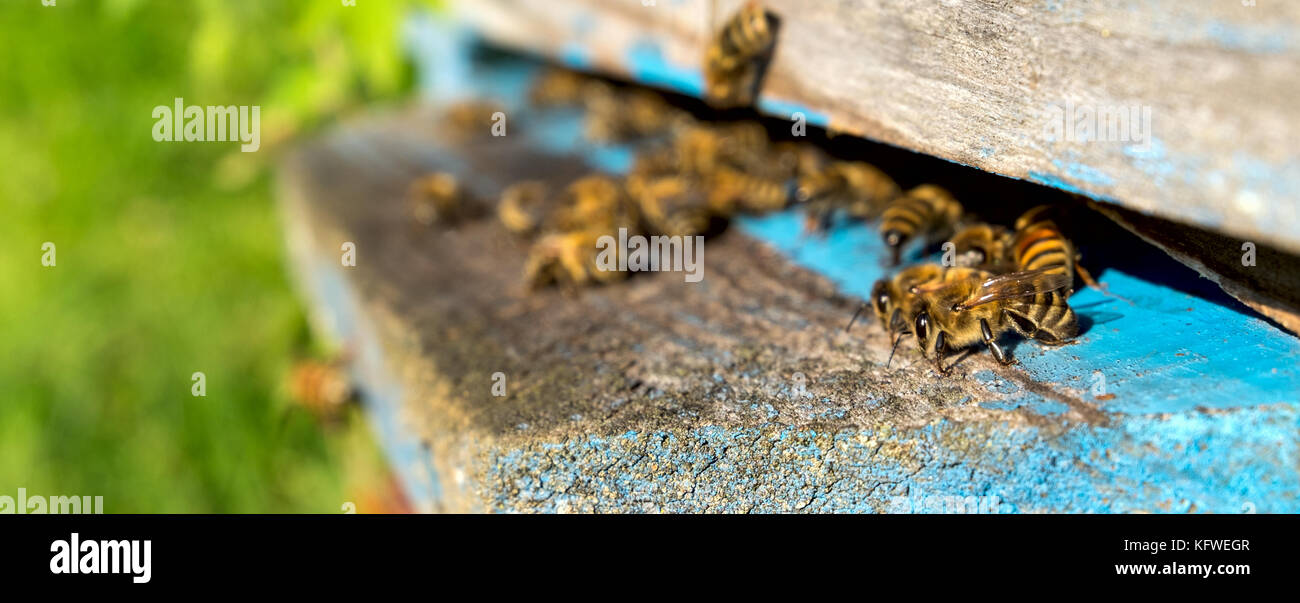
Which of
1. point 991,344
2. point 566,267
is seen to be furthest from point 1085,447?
point 566,267

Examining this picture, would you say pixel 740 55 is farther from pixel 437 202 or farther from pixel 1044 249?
pixel 437 202

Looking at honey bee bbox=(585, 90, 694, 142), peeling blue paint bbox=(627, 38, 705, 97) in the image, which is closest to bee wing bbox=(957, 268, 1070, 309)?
peeling blue paint bbox=(627, 38, 705, 97)

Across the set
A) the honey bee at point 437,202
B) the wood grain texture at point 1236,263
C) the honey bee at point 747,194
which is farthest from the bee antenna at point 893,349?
the honey bee at point 437,202

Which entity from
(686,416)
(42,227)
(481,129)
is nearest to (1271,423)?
(686,416)

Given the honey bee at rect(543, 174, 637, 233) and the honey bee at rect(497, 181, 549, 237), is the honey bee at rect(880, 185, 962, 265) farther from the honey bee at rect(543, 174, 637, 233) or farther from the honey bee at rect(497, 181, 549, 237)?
the honey bee at rect(497, 181, 549, 237)
